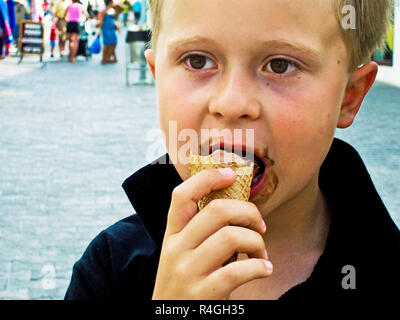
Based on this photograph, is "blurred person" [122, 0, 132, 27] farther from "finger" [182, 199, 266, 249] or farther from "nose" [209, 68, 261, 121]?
"finger" [182, 199, 266, 249]

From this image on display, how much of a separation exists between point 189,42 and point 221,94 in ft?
0.60

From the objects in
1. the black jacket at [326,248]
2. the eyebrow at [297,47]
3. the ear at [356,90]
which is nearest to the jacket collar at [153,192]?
the black jacket at [326,248]

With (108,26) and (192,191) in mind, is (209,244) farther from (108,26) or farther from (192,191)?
(108,26)

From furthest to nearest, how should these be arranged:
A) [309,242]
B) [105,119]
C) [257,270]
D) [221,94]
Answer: [105,119] → [309,242] → [221,94] → [257,270]

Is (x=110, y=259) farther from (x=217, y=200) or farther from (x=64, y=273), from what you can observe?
(x=64, y=273)

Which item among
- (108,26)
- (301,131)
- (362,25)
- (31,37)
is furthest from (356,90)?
(31,37)

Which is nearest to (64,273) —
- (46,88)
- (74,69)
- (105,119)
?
(105,119)

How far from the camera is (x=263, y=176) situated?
62.4 inches

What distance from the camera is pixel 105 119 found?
1018 centimetres

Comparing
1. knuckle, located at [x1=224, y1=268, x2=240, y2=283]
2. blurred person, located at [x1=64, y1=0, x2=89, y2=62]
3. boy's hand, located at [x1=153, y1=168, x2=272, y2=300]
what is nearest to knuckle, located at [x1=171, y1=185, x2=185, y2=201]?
boy's hand, located at [x1=153, y1=168, x2=272, y2=300]

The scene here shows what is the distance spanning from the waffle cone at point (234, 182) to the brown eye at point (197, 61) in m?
0.26

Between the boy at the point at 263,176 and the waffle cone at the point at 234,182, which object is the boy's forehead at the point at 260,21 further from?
the waffle cone at the point at 234,182

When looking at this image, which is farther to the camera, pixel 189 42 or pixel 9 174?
pixel 9 174

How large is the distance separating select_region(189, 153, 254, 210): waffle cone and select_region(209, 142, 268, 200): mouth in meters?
0.03
